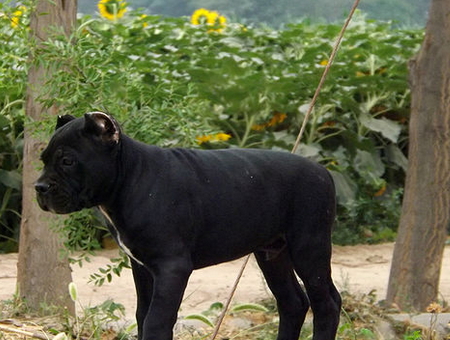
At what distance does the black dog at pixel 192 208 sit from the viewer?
3.60 m

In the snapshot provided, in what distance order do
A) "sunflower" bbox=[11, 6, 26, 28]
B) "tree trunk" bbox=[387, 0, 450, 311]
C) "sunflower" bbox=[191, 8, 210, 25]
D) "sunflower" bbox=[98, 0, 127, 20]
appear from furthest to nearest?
"sunflower" bbox=[191, 8, 210, 25] → "sunflower" bbox=[98, 0, 127, 20] → "tree trunk" bbox=[387, 0, 450, 311] → "sunflower" bbox=[11, 6, 26, 28]

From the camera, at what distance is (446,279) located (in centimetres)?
848

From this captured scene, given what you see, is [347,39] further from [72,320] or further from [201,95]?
[72,320]

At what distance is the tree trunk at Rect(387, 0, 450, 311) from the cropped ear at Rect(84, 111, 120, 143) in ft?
10.7

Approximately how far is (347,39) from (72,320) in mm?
8287

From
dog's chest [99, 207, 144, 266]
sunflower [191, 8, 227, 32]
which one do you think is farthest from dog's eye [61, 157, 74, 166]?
sunflower [191, 8, 227, 32]

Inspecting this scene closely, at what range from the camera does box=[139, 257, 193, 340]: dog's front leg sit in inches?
143

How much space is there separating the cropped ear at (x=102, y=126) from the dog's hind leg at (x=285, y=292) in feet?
3.30

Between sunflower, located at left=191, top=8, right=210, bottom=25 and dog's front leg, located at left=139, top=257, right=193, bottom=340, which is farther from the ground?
dog's front leg, located at left=139, top=257, right=193, bottom=340

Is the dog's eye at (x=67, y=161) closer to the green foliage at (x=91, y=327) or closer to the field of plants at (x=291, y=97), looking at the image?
the green foliage at (x=91, y=327)

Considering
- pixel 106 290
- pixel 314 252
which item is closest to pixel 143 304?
pixel 314 252

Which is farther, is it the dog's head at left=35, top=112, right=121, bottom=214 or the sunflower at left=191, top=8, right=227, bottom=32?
the sunflower at left=191, top=8, right=227, bottom=32

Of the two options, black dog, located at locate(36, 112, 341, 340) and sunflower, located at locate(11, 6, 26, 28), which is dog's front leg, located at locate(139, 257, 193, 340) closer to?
black dog, located at locate(36, 112, 341, 340)

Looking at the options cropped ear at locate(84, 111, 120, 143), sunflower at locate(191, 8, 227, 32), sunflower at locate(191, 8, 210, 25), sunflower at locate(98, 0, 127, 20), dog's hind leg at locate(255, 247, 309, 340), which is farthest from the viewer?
sunflower at locate(191, 8, 210, 25)
